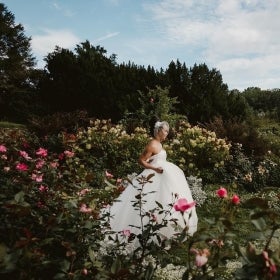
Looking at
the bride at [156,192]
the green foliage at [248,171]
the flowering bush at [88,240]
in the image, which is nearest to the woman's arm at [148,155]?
the bride at [156,192]

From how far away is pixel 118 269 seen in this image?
222 cm

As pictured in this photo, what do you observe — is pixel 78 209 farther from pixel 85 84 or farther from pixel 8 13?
pixel 8 13

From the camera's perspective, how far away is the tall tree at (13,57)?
3281 centimetres

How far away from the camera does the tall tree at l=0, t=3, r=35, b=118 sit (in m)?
32.8

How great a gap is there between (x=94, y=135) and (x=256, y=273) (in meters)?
9.08

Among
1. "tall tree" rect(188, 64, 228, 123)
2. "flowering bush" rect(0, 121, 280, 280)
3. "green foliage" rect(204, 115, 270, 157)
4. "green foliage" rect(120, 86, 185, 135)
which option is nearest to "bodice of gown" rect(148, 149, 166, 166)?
"flowering bush" rect(0, 121, 280, 280)

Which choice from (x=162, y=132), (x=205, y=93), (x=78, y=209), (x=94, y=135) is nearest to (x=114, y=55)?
(x=205, y=93)

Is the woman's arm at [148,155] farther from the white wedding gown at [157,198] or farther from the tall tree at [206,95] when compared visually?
the tall tree at [206,95]

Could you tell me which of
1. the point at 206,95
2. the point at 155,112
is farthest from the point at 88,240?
the point at 206,95

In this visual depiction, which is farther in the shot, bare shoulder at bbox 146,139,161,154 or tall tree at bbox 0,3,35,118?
tall tree at bbox 0,3,35,118

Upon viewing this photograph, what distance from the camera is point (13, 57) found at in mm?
33906

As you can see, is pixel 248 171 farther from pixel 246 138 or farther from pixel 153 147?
pixel 153 147

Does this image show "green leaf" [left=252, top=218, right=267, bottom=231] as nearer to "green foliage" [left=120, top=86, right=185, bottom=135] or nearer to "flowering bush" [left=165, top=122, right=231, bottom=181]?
"flowering bush" [left=165, top=122, right=231, bottom=181]

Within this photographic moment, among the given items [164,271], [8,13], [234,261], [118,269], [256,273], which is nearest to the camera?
[256,273]
